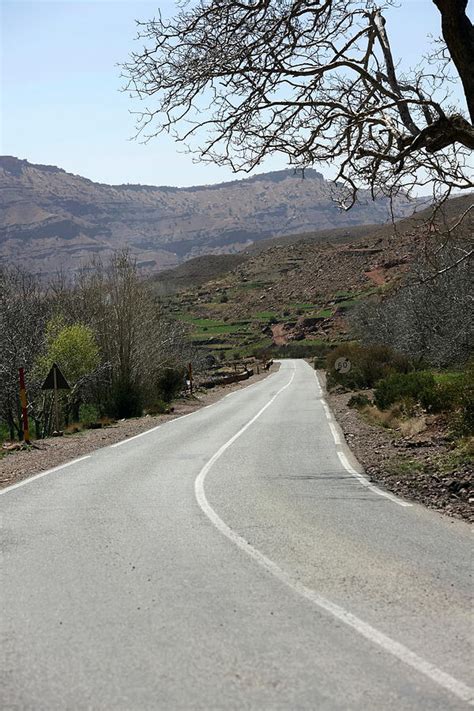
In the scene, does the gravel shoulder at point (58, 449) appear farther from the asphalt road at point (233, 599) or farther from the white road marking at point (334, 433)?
the white road marking at point (334, 433)

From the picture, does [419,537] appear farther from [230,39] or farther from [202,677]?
[230,39]

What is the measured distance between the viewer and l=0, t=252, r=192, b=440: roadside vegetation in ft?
111

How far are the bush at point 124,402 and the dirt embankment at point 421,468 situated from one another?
52.7 ft

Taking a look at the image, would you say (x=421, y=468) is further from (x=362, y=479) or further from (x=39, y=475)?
(x=39, y=475)

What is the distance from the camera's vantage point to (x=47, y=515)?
928cm

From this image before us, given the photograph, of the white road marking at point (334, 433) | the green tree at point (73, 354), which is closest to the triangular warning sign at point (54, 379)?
the white road marking at point (334, 433)

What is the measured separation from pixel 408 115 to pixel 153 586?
8.52m

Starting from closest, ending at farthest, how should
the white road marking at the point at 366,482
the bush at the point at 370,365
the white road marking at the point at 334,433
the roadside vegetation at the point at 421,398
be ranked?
the white road marking at the point at 366,482 < the roadside vegetation at the point at 421,398 < the white road marking at the point at 334,433 < the bush at the point at 370,365

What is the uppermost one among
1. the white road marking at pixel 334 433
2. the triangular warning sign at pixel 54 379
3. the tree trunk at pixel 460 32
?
the tree trunk at pixel 460 32

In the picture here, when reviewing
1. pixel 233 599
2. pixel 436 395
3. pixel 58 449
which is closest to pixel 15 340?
pixel 58 449

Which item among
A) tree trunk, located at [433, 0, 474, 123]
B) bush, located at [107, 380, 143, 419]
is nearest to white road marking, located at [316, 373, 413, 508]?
tree trunk, located at [433, 0, 474, 123]

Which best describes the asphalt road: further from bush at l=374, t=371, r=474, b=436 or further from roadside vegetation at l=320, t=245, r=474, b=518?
bush at l=374, t=371, r=474, b=436

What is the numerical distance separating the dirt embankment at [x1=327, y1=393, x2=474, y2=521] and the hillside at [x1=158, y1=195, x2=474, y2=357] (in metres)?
77.6

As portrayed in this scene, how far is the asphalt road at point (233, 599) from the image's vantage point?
401cm
